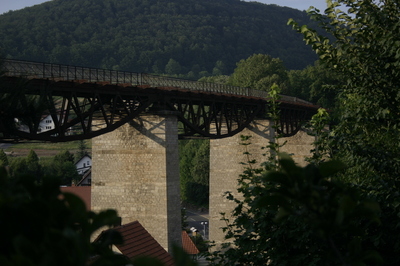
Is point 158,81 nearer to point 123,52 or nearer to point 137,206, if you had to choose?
point 137,206

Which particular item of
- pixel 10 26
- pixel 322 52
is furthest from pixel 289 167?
pixel 10 26

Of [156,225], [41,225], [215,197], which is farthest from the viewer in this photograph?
[215,197]

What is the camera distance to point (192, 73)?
19138 centimetres

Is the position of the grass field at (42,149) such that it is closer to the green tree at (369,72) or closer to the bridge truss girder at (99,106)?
the bridge truss girder at (99,106)

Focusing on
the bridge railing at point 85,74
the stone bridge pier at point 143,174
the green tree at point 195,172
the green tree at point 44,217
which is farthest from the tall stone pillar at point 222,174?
the green tree at point 195,172

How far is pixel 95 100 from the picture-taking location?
27859mm

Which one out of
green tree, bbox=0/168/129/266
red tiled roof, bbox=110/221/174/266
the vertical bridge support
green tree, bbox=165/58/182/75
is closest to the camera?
green tree, bbox=0/168/129/266

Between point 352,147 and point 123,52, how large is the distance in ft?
592

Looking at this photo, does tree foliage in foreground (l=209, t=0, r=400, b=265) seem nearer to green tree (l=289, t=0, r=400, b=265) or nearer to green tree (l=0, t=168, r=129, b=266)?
green tree (l=289, t=0, r=400, b=265)

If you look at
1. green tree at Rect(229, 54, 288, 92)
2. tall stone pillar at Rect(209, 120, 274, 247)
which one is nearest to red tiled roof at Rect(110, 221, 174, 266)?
tall stone pillar at Rect(209, 120, 274, 247)

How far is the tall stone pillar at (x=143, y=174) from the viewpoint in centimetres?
2720

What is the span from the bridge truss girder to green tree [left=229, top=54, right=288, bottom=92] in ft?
127

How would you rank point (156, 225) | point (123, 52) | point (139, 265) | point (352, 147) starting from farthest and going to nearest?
point (123, 52)
point (156, 225)
point (352, 147)
point (139, 265)

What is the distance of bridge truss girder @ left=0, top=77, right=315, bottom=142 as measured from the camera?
12.8 meters
